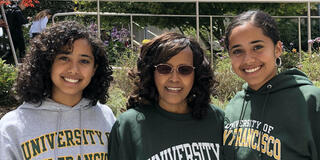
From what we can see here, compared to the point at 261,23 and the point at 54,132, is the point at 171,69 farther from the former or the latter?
the point at 54,132

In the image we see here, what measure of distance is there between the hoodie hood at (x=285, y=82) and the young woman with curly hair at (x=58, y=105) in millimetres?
1021

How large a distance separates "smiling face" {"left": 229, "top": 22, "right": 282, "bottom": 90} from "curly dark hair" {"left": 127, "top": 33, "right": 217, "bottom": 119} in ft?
0.79

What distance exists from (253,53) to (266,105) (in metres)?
0.32

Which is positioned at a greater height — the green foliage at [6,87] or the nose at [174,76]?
the nose at [174,76]

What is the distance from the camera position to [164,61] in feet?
7.63

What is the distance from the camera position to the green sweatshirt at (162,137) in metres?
2.19

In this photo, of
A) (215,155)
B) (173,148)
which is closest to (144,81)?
(173,148)

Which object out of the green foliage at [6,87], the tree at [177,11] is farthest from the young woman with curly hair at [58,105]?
the tree at [177,11]

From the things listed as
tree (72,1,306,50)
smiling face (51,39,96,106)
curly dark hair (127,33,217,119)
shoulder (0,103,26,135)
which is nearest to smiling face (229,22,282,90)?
curly dark hair (127,33,217,119)

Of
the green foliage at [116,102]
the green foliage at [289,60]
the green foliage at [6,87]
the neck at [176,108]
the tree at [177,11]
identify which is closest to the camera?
the neck at [176,108]

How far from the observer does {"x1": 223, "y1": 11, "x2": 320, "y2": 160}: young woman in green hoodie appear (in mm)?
2020

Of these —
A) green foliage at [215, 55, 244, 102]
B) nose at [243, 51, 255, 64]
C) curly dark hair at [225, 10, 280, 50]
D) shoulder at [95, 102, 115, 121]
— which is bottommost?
green foliage at [215, 55, 244, 102]

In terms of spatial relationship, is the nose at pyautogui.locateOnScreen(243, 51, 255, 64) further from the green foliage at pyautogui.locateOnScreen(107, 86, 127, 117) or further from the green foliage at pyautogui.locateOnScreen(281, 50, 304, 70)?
the green foliage at pyautogui.locateOnScreen(281, 50, 304, 70)

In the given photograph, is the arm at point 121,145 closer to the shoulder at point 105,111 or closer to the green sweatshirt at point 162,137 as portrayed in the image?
the green sweatshirt at point 162,137
